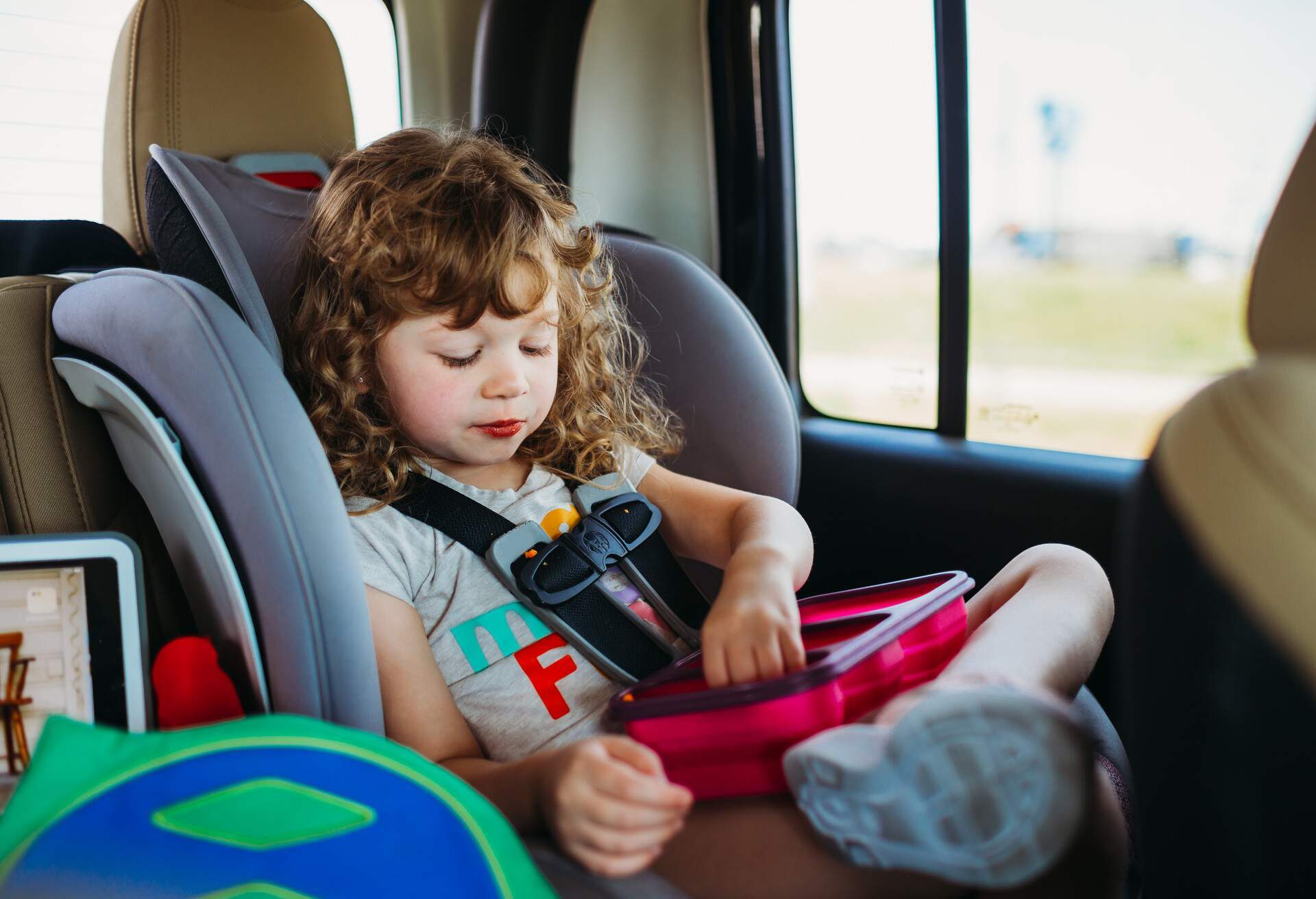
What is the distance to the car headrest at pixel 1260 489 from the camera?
43 cm

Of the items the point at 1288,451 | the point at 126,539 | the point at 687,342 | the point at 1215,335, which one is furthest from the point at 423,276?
the point at 1215,335

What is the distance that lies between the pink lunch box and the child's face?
1.05 ft

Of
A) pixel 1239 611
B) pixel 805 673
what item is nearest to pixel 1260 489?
pixel 1239 611

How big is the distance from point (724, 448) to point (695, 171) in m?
0.88

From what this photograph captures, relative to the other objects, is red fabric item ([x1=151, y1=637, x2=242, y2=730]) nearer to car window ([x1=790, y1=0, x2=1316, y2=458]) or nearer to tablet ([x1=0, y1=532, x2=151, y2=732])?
tablet ([x1=0, y1=532, x2=151, y2=732])

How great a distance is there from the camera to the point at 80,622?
0.77m

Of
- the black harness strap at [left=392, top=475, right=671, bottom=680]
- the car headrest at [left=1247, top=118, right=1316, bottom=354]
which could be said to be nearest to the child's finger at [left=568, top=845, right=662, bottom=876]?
the black harness strap at [left=392, top=475, right=671, bottom=680]

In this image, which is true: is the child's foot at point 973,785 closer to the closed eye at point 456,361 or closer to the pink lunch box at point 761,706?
the pink lunch box at point 761,706

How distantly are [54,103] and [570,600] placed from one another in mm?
1198

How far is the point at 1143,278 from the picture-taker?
1529 millimetres

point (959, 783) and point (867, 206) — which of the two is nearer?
point (959, 783)

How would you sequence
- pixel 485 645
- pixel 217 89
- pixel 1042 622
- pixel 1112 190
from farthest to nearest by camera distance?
pixel 1112 190
pixel 217 89
pixel 485 645
pixel 1042 622

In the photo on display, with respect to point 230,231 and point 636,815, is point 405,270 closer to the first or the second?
point 230,231

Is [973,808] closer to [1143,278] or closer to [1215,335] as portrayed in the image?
[1215,335]
